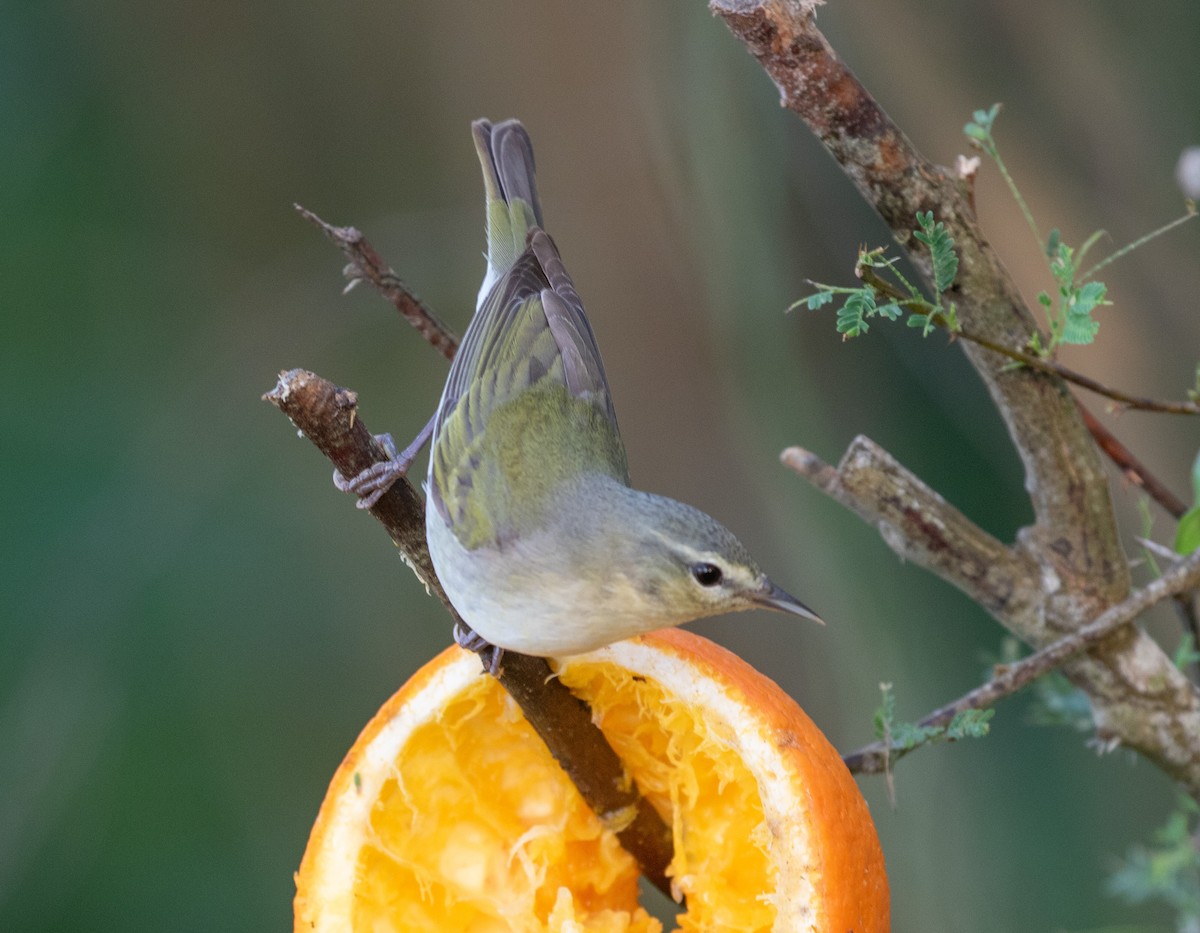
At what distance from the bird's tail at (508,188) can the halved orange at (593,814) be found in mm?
1168

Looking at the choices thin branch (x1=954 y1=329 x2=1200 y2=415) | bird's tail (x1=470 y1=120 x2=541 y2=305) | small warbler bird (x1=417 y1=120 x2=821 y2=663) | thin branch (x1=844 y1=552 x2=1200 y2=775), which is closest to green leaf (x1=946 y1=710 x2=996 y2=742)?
thin branch (x1=844 y1=552 x2=1200 y2=775)

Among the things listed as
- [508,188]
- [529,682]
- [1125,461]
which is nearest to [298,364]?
[508,188]

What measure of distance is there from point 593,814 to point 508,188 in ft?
4.70

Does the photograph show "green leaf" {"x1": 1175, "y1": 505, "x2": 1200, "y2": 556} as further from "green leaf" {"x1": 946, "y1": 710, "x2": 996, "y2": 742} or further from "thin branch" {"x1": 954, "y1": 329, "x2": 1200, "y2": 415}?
"green leaf" {"x1": 946, "y1": 710, "x2": 996, "y2": 742}

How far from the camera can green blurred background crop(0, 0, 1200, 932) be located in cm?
337

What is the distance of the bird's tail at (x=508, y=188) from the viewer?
2.73 meters

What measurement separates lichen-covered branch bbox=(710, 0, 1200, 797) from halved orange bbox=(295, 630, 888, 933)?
1.33 feet

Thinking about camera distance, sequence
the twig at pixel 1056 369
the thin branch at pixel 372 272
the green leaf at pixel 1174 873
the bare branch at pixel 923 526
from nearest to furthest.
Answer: the twig at pixel 1056 369 → the bare branch at pixel 923 526 → the thin branch at pixel 372 272 → the green leaf at pixel 1174 873

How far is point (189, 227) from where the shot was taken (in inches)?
→ 178

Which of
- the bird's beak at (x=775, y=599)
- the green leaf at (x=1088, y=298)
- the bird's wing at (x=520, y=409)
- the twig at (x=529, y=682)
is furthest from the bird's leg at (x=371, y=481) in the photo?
the green leaf at (x=1088, y=298)

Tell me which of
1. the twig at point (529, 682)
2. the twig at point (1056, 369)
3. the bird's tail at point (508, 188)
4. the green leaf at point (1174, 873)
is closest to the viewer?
the twig at point (529, 682)

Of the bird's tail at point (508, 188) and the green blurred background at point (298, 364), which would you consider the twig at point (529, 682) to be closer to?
the bird's tail at point (508, 188)

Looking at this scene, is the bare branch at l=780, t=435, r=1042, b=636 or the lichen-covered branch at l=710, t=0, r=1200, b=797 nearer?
the lichen-covered branch at l=710, t=0, r=1200, b=797

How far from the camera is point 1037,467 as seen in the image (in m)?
1.87
